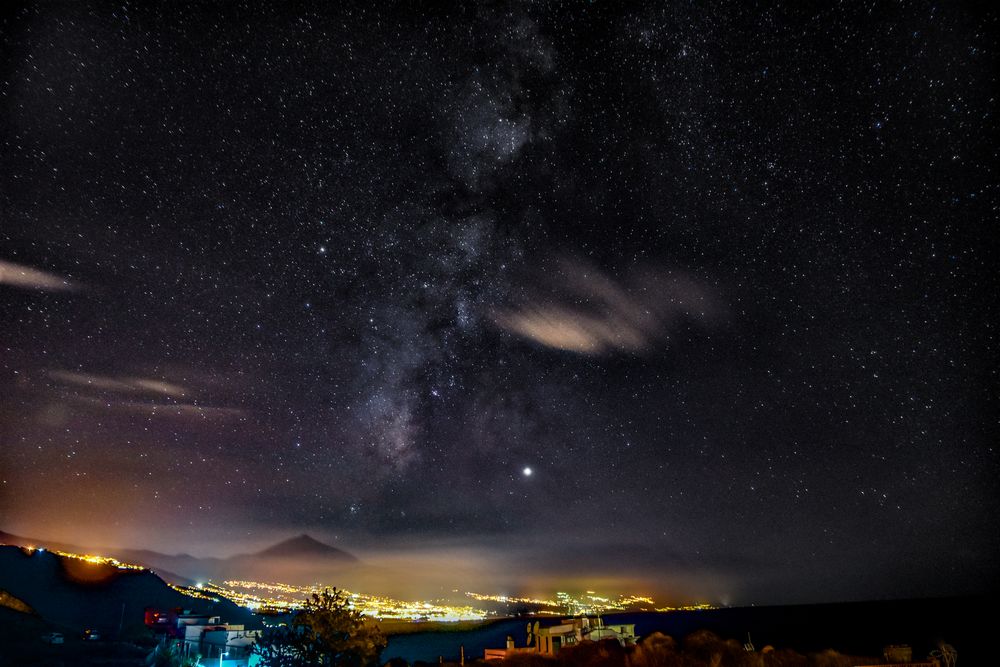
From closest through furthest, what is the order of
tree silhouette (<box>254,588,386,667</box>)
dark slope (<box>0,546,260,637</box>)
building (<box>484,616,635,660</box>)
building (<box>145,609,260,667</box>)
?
tree silhouette (<box>254,588,386,667</box>) → building (<box>484,616,635,660</box>) → building (<box>145,609,260,667</box>) → dark slope (<box>0,546,260,637</box>)

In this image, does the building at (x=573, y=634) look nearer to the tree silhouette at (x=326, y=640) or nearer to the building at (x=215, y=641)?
the tree silhouette at (x=326, y=640)

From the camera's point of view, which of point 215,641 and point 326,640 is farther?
point 215,641

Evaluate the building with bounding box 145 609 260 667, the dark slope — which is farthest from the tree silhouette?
the dark slope

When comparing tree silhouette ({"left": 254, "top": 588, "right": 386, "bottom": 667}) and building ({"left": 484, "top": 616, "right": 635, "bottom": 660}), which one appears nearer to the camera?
tree silhouette ({"left": 254, "top": 588, "right": 386, "bottom": 667})

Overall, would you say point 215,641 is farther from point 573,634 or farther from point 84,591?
point 84,591

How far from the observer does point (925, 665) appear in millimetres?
15305

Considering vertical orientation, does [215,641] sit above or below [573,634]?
below

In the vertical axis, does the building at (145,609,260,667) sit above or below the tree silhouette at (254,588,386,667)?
below

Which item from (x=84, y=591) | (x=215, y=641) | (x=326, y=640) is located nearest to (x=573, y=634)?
(x=326, y=640)

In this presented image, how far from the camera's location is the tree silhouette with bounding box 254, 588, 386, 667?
2670cm

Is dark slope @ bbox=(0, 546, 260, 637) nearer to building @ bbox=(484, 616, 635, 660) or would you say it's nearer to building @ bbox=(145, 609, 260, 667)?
building @ bbox=(145, 609, 260, 667)

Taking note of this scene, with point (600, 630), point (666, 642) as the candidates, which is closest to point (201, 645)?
point (600, 630)

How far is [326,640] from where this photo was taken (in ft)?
88.0

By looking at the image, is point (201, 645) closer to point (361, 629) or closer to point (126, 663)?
point (126, 663)
